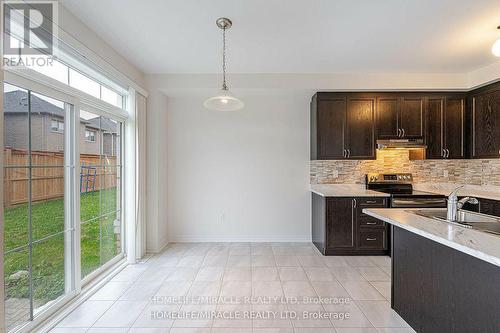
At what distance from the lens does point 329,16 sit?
2479 millimetres

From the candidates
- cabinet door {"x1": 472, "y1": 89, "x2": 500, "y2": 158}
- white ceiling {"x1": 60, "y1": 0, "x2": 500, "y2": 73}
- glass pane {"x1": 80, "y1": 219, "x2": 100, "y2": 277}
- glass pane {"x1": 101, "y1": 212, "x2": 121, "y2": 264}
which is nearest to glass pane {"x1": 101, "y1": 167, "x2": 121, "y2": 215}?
glass pane {"x1": 101, "y1": 212, "x2": 121, "y2": 264}

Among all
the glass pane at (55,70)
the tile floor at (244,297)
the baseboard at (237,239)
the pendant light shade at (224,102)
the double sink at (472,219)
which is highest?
the glass pane at (55,70)

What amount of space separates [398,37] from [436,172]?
2.60 meters

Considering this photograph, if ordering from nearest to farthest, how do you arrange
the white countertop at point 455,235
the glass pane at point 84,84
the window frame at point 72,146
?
the white countertop at point 455,235 → the window frame at point 72,146 → the glass pane at point 84,84

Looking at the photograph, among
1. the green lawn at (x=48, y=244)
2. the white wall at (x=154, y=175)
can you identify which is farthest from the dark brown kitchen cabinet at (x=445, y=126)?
the green lawn at (x=48, y=244)

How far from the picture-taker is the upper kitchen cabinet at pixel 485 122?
3.67m

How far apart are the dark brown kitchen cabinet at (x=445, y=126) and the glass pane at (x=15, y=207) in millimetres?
5088

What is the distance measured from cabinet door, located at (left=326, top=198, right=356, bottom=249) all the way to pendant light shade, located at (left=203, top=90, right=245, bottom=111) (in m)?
2.16

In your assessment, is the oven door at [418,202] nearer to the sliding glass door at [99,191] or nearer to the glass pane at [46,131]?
the sliding glass door at [99,191]

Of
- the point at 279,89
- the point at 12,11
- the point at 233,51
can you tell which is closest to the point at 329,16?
the point at 233,51

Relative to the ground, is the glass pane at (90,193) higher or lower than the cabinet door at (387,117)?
lower

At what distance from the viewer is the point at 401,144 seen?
3998mm

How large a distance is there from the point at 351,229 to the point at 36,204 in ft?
12.4

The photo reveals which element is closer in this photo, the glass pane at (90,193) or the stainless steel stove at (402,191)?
the glass pane at (90,193)
